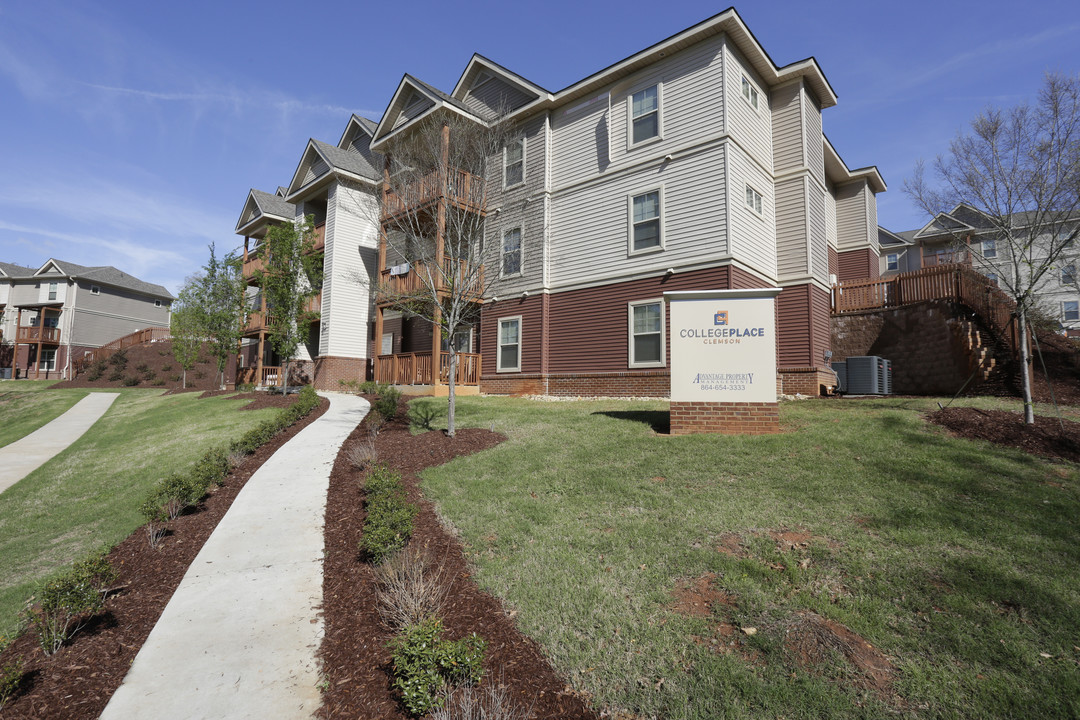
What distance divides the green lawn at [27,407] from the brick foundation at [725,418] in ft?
59.8

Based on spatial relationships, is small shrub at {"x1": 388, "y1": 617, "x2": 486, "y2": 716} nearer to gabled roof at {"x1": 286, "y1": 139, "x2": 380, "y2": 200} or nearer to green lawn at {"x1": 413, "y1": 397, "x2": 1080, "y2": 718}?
green lawn at {"x1": 413, "y1": 397, "x2": 1080, "y2": 718}

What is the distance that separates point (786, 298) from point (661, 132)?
6.25m

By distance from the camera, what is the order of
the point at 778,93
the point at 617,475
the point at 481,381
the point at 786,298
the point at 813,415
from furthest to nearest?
the point at 481,381
the point at 778,93
the point at 786,298
the point at 813,415
the point at 617,475

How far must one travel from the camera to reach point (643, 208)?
15609 mm

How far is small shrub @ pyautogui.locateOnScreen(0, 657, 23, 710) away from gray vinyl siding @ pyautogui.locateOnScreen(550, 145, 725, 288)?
14.1 metres

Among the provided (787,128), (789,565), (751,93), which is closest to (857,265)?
(787,128)

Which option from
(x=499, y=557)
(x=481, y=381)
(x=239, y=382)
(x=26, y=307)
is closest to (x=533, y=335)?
(x=481, y=381)

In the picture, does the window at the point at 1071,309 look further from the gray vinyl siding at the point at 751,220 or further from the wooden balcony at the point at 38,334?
the wooden balcony at the point at 38,334

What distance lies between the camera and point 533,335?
1758cm

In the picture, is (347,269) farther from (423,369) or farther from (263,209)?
(263,209)

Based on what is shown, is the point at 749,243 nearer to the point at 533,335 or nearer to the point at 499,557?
the point at 533,335

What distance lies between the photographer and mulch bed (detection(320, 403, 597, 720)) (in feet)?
10.7

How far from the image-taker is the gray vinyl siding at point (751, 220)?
1420cm

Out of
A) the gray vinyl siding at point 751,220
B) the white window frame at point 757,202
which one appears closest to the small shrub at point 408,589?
the gray vinyl siding at point 751,220
